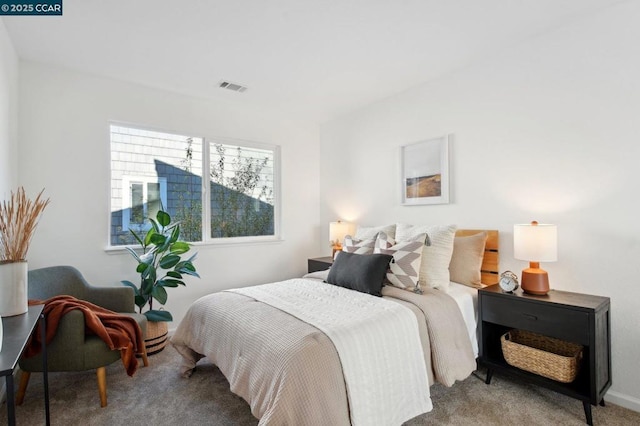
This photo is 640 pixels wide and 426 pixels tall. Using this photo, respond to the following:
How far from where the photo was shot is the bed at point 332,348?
1.54m

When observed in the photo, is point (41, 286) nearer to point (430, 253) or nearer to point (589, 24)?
point (430, 253)

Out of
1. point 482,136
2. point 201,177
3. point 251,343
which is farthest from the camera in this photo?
point 201,177

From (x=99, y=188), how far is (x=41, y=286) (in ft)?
3.31

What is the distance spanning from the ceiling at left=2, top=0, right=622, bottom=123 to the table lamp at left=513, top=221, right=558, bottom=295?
1.45 meters

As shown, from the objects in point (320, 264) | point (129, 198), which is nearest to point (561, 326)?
point (320, 264)

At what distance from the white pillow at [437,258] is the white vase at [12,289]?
244 centimetres

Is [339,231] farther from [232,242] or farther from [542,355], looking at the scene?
[542,355]

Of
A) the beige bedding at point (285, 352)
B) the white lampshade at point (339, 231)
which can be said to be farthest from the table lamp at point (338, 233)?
the beige bedding at point (285, 352)

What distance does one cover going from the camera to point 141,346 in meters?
2.35

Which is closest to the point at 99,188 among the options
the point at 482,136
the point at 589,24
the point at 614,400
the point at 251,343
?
the point at 251,343

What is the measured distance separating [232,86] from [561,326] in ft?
11.1

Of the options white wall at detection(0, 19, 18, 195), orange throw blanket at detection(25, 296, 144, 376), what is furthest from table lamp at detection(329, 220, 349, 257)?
white wall at detection(0, 19, 18, 195)

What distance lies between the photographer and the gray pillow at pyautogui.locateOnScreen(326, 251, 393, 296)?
2432 mm

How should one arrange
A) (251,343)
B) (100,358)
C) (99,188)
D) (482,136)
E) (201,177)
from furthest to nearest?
1. (201,177)
2. (99,188)
3. (482,136)
4. (100,358)
5. (251,343)
